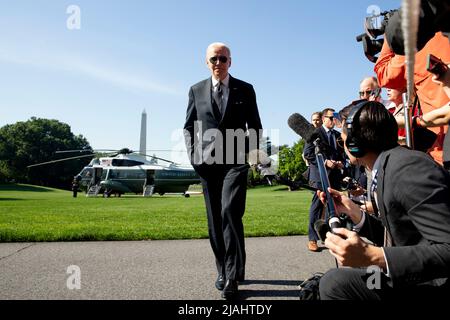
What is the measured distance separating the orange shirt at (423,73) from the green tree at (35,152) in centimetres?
9018

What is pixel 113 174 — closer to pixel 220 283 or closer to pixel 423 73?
pixel 220 283

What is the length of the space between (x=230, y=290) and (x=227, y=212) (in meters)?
0.74

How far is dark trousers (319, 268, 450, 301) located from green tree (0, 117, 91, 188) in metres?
90.7

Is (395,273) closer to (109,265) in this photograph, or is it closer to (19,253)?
(109,265)

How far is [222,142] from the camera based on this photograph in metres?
3.91

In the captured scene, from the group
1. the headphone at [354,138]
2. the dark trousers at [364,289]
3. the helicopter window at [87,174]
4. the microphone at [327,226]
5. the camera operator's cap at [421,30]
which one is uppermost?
the camera operator's cap at [421,30]

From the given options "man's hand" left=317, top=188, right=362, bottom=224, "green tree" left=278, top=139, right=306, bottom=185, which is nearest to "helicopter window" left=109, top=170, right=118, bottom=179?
"man's hand" left=317, top=188, right=362, bottom=224

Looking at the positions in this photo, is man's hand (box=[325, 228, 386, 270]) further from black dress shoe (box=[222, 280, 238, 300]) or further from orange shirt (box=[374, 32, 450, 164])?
black dress shoe (box=[222, 280, 238, 300])

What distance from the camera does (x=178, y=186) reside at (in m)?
39.8

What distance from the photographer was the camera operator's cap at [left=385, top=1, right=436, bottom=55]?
1233 millimetres

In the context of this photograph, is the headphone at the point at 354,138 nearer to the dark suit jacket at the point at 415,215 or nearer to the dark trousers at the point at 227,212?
the dark suit jacket at the point at 415,215

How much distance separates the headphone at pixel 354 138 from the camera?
1.69 metres

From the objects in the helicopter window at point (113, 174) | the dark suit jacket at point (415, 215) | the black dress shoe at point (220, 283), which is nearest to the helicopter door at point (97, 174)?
Result: the helicopter window at point (113, 174)

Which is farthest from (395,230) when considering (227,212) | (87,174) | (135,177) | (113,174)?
(87,174)
